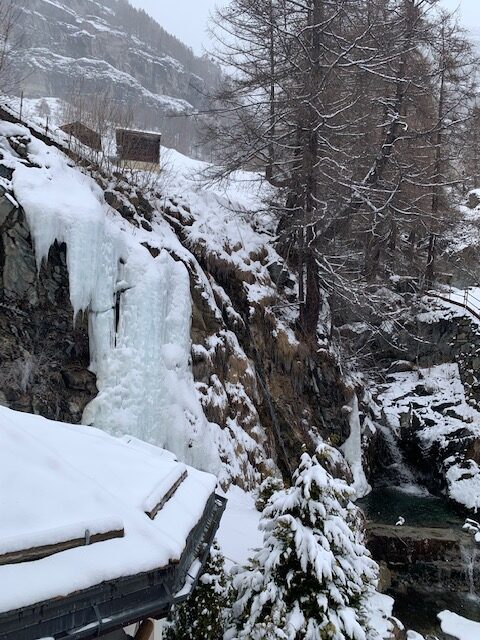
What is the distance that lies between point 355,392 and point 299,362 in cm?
232

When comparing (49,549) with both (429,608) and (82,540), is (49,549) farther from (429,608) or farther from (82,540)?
(429,608)

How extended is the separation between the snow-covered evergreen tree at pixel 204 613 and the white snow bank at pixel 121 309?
3.50 metres

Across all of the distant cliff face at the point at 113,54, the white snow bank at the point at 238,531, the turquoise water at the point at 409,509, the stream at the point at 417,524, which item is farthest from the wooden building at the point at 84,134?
the distant cliff face at the point at 113,54

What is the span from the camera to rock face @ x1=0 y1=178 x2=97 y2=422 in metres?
7.52

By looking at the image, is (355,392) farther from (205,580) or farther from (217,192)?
(205,580)

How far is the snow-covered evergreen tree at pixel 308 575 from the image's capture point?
348 cm

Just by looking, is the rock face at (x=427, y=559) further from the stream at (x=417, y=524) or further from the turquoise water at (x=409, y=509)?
the turquoise water at (x=409, y=509)

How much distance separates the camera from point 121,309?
8.19 metres

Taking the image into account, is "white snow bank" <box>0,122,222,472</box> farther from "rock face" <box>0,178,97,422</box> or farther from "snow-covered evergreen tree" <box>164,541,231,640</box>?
"snow-covered evergreen tree" <box>164,541,231,640</box>

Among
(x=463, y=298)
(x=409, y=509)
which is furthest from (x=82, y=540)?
(x=463, y=298)

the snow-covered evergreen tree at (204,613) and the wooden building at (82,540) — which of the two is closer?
the wooden building at (82,540)

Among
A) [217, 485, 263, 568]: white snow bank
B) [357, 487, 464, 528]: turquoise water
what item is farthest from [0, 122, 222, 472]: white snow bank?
[357, 487, 464, 528]: turquoise water

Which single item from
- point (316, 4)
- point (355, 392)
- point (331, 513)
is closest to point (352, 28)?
point (316, 4)

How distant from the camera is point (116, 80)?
60562mm
